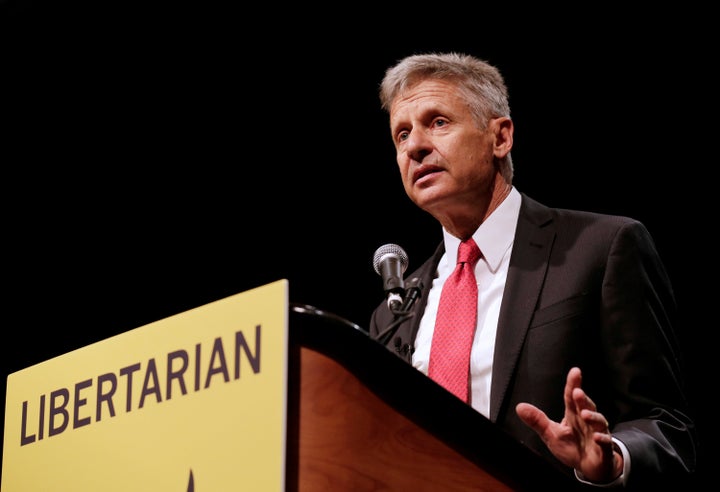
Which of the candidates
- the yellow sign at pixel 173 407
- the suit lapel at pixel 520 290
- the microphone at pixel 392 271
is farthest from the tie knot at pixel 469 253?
the yellow sign at pixel 173 407

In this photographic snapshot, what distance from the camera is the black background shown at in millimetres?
3102

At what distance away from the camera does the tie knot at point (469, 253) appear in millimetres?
2100

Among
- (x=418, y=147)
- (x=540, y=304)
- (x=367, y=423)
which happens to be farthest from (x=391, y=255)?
(x=367, y=423)

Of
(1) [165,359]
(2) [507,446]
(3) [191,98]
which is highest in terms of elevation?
(3) [191,98]

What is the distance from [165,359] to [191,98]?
2.75 m

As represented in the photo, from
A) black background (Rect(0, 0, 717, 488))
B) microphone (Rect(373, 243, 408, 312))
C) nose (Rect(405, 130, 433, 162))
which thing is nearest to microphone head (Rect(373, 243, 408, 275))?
microphone (Rect(373, 243, 408, 312))

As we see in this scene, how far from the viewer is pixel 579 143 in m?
3.00

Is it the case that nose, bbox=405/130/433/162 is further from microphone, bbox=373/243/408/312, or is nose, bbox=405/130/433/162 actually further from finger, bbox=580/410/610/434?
finger, bbox=580/410/610/434

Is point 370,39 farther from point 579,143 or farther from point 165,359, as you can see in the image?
point 165,359

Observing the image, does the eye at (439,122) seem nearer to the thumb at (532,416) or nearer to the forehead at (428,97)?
the forehead at (428,97)

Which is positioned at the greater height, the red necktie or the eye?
the eye

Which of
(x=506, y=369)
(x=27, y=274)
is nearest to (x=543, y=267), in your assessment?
(x=506, y=369)

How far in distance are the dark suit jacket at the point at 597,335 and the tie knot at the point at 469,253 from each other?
0.51ft

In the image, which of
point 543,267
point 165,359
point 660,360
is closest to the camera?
point 165,359
